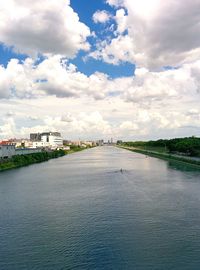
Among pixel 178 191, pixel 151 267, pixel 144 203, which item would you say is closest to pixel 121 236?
pixel 151 267

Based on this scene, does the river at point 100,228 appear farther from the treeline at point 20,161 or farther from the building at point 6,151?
the building at point 6,151

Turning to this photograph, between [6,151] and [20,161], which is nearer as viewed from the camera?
[20,161]

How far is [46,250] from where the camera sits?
9805 mm

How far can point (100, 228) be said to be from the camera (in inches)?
464

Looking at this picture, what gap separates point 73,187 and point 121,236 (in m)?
10.5

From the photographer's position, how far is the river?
29.7 ft

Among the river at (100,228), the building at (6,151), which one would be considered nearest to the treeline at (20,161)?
the building at (6,151)

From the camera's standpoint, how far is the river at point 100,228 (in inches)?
356

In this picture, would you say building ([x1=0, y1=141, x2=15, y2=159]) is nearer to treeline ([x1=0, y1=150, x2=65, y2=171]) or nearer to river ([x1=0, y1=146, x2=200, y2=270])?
treeline ([x1=0, y1=150, x2=65, y2=171])

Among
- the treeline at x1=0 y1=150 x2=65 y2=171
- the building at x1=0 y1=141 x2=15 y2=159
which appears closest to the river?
the treeline at x1=0 y1=150 x2=65 y2=171

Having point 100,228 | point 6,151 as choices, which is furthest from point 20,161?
point 100,228

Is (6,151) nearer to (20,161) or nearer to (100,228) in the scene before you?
(20,161)

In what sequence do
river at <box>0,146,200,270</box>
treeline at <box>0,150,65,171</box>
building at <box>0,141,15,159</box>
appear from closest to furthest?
river at <box>0,146,200,270</box>
treeline at <box>0,150,65,171</box>
building at <box>0,141,15,159</box>

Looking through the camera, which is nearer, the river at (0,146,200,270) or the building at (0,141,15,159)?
the river at (0,146,200,270)
